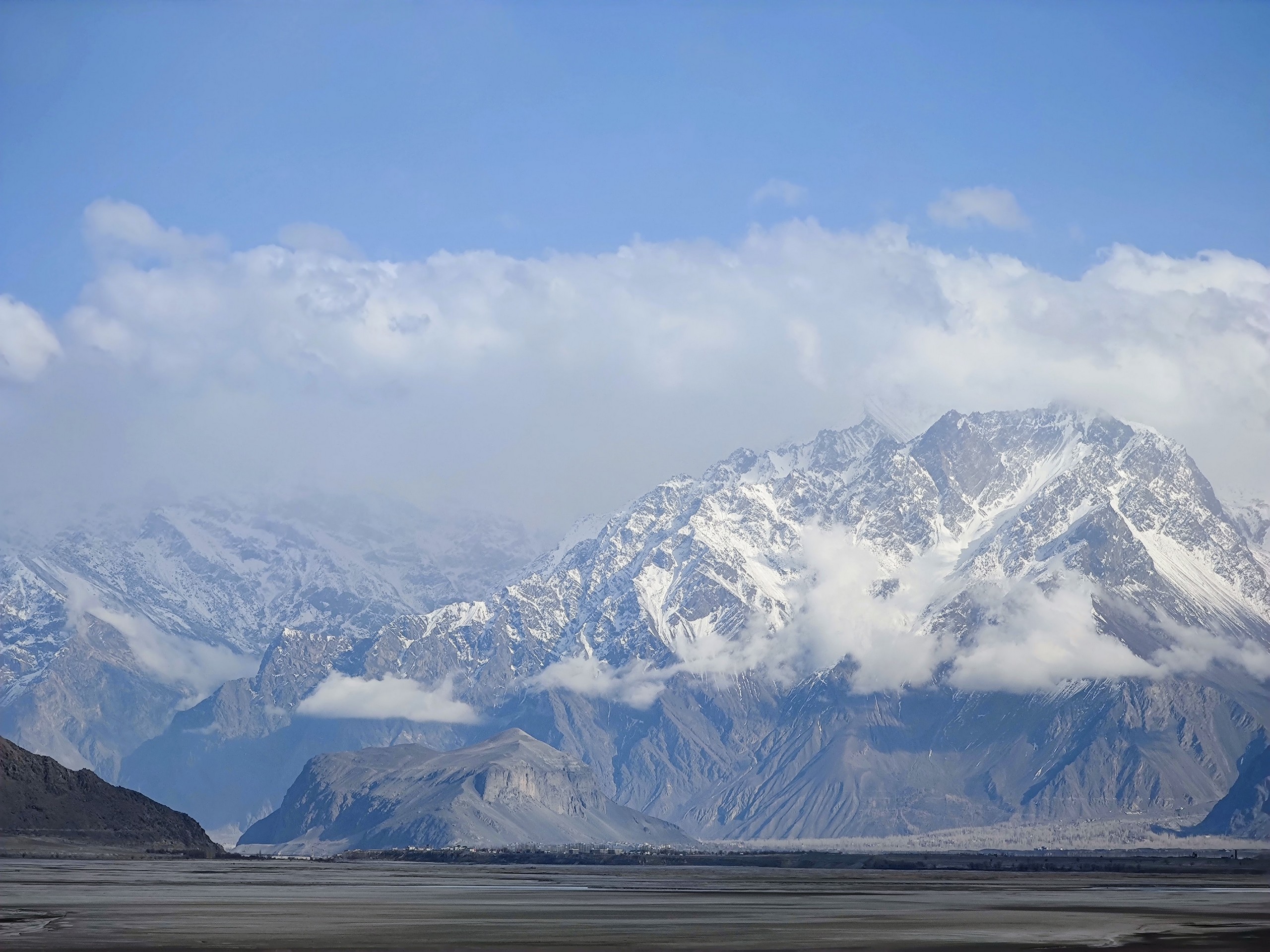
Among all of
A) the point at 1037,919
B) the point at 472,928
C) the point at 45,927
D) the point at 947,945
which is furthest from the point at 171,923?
the point at 1037,919

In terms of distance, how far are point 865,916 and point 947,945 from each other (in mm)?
42482

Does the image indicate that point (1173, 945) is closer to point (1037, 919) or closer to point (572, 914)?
point (1037, 919)

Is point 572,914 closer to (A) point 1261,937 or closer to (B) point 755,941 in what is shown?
(B) point 755,941

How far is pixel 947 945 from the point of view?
144 meters

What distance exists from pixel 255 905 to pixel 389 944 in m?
54.1

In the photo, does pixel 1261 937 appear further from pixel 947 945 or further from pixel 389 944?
pixel 389 944

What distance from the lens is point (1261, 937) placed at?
150 meters

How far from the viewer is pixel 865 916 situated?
186000 millimetres

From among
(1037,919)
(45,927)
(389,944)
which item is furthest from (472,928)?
(1037,919)

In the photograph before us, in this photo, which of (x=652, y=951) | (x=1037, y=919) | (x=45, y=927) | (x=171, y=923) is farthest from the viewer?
(x=1037, y=919)

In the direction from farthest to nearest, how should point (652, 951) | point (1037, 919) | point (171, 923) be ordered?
1. point (1037, 919)
2. point (171, 923)
3. point (652, 951)

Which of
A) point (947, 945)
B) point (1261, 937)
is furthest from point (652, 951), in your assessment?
point (1261, 937)

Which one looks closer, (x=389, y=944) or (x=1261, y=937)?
(x=389, y=944)

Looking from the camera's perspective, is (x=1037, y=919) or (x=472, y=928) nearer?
(x=472, y=928)
